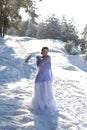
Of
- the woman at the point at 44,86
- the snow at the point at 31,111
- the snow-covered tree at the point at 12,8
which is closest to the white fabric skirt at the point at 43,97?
the woman at the point at 44,86

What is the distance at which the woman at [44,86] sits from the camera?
13336mm

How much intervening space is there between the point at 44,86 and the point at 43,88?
8 centimetres

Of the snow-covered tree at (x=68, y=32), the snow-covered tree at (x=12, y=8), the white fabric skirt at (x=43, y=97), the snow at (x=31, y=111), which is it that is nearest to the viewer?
the snow at (x=31, y=111)

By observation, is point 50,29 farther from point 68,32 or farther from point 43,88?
point 43,88

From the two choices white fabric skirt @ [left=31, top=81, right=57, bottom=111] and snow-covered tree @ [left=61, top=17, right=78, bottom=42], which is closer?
white fabric skirt @ [left=31, top=81, right=57, bottom=111]

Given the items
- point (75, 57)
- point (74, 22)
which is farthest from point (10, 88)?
point (74, 22)

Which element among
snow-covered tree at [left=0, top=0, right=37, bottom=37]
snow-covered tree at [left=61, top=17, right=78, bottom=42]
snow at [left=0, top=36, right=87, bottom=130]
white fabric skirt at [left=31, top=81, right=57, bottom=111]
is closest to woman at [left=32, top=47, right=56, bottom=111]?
white fabric skirt at [left=31, top=81, right=57, bottom=111]

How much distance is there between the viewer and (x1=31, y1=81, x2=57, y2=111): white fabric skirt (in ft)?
43.6

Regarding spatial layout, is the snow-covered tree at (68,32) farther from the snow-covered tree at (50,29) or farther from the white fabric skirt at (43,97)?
the white fabric skirt at (43,97)

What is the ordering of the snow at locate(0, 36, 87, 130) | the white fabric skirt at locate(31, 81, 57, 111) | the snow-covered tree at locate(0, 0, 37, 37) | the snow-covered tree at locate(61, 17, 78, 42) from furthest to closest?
the snow-covered tree at locate(61, 17, 78, 42) < the snow-covered tree at locate(0, 0, 37, 37) < the white fabric skirt at locate(31, 81, 57, 111) < the snow at locate(0, 36, 87, 130)

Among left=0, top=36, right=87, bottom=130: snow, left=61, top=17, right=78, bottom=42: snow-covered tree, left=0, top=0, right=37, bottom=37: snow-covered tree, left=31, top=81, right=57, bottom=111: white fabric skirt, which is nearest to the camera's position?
left=0, top=36, right=87, bottom=130: snow

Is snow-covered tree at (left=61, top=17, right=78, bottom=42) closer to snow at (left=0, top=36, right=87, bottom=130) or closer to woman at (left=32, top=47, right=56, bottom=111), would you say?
snow at (left=0, top=36, right=87, bottom=130)

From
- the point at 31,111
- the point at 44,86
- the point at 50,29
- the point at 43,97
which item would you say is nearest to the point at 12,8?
the point at 44,86

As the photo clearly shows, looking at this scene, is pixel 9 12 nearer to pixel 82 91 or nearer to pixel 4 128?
pixel 82 91
